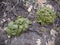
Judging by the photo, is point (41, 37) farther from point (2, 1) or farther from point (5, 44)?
point (2, 1)

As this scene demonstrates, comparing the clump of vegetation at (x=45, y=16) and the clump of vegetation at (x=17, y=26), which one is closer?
the clump of vegetation at (x=17, y=26)

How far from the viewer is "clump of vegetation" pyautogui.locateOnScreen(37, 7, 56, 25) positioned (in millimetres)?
2121

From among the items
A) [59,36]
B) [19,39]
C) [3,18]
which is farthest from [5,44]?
[59,36]

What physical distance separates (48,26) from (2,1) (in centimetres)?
70

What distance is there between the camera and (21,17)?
2.18 meters

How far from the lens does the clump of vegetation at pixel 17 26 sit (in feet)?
6.49

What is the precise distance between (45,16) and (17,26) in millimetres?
375

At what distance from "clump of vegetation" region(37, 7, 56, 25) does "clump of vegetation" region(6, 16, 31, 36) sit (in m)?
0.19

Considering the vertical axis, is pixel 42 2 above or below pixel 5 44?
above

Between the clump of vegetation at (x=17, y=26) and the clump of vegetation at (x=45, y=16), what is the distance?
189 millimetres

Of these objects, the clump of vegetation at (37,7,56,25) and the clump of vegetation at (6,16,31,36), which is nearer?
the clump of vegetation at (6,16,31,36)

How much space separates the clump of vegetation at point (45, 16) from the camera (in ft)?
6.96

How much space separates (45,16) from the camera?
83.4 inches

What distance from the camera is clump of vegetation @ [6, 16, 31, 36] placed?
198cm
